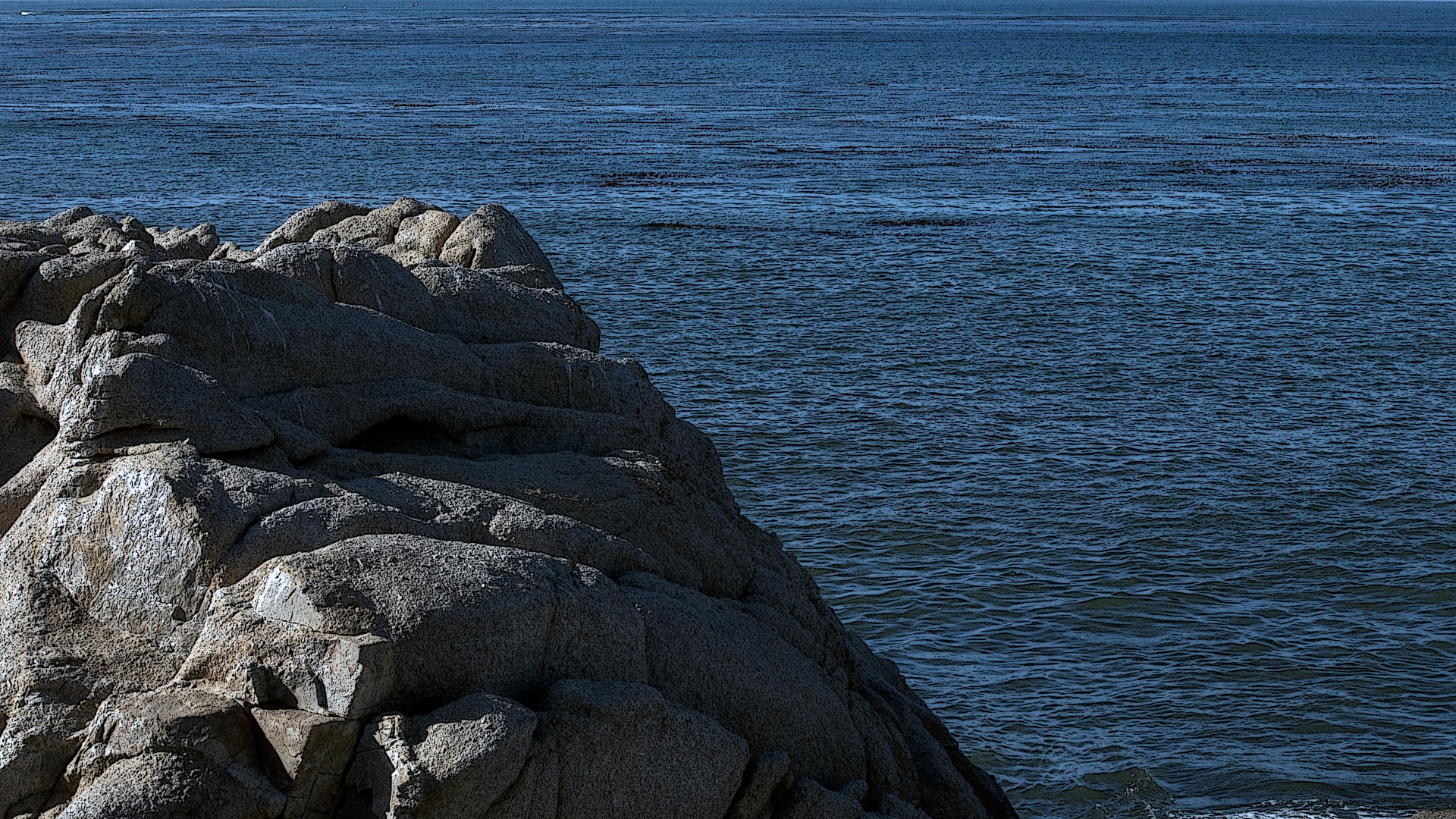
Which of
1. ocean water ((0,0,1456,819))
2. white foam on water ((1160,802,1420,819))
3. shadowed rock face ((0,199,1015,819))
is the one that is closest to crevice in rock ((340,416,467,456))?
shadowed rock face ((0,199,1015,819))

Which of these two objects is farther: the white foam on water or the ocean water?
the ocean water

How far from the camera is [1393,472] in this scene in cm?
2156

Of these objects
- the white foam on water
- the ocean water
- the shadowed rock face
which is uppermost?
the shadowed rock face

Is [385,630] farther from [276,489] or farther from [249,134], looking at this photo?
[249,134]

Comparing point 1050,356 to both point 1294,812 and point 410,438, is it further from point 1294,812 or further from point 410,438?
point 410,438

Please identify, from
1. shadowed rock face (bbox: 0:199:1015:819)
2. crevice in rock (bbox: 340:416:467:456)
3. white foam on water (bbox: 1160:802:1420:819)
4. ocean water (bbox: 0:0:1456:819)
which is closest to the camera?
shadowed rock face (bbox: 0:199:1015:819)

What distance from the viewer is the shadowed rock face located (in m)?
7.49

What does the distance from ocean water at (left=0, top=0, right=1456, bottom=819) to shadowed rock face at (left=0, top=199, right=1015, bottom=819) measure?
3.76 m

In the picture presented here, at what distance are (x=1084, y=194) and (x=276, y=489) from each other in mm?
41218

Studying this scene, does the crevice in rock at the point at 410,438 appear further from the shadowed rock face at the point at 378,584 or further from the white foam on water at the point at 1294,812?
the white foam on water at the point at 1294,812

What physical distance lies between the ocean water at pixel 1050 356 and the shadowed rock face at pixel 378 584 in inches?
148

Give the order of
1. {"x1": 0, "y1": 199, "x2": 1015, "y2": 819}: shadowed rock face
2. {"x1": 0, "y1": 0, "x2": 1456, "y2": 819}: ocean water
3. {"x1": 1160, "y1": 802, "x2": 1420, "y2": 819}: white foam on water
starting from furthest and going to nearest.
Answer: {"x1": 0, "y1": 0, "x2": 1456, "y2": 819}: ocean water, {"x1": 1160, "y1": 802, "x2": 1420, "y2": 819}: white foam on water, {"x1": 0, "y1": 199, "x2": 1015, "y2": 819}: shadowed rock face

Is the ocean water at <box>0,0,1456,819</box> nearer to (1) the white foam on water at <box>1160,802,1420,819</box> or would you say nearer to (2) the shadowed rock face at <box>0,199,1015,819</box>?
(1) the white foam on water at <box>1160,802,1420,819</box>

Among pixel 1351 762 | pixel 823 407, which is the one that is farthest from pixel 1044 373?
pixel 1351 762
